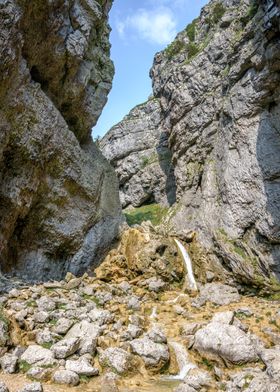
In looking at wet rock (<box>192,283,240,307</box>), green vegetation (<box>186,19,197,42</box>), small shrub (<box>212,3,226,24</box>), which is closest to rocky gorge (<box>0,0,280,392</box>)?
wet rock (<box>192,283,240,307</box>)

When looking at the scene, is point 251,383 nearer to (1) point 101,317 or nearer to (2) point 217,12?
(1) point 101,317

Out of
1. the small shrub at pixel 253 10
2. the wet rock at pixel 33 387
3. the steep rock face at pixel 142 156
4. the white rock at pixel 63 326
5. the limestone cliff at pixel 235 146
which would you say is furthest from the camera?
the steep rock face at pixel 142 156

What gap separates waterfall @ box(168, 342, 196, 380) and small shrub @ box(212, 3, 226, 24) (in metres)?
55.8

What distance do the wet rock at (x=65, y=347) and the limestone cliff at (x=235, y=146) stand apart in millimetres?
19185

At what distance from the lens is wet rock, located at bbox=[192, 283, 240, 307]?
22.2 metres

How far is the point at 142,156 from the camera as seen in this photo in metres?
74.3

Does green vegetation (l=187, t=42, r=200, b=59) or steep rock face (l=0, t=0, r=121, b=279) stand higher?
green vegetation (l=187, t=42, r=200, b=59)

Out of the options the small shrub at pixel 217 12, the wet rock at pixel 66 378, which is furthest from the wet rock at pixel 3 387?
the small shrub at pixel 217 12

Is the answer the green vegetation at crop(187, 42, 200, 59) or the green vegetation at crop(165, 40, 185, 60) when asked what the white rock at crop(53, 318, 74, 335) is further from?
the green vegetation at crop(165, 40, 185, 60)

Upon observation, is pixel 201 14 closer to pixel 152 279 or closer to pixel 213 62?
pixel 213 62

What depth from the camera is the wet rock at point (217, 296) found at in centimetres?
2220

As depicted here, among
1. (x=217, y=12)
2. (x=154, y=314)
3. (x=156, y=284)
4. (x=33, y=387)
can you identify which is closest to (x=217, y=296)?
(x=156, y=284)

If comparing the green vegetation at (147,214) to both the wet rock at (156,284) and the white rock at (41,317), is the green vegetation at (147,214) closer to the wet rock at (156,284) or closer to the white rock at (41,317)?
the wet rock at (156,284)

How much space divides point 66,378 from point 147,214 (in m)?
52.5
